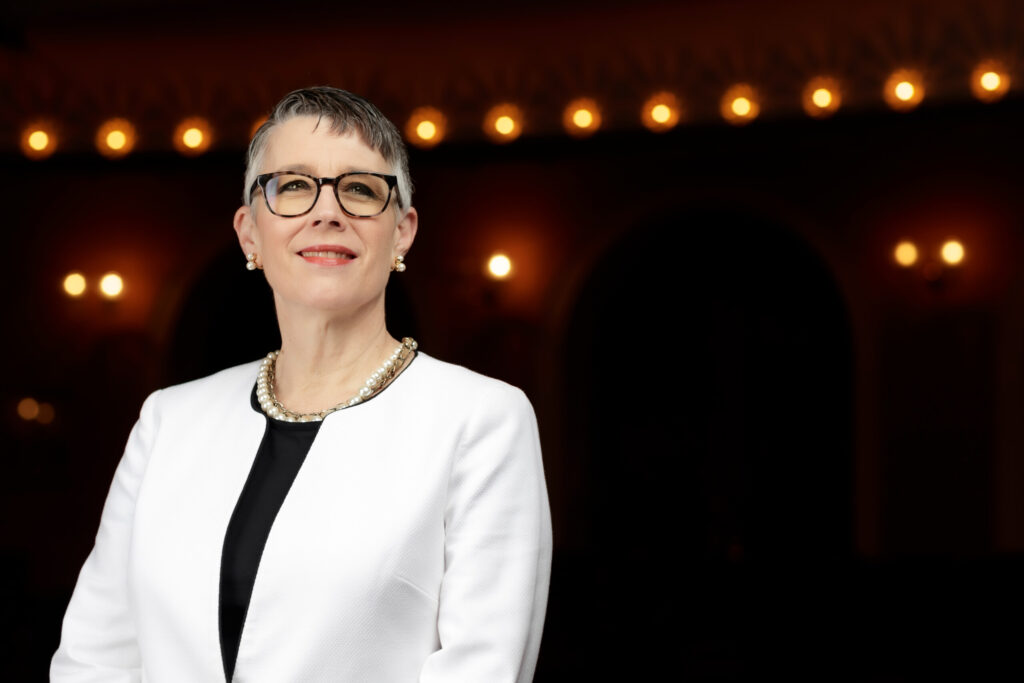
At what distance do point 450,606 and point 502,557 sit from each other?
0.09 m

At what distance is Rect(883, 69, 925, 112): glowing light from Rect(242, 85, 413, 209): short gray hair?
22.4 ft

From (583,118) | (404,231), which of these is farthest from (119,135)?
(404,231)

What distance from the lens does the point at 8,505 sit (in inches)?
360

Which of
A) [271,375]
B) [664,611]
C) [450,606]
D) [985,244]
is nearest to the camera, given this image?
[450,606]

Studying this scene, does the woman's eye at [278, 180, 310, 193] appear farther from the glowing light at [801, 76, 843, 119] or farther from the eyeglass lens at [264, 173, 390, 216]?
the glowing light at [801, 76, 843, 119]

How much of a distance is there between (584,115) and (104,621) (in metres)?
7.13

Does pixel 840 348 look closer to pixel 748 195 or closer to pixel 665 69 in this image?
pixel 748 195

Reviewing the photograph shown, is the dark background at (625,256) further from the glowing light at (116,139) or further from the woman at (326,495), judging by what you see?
the woman at (326,495)

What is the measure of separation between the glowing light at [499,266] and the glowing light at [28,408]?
3.97 meters

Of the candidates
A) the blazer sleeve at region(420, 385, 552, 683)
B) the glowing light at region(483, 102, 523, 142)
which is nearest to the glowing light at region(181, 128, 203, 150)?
the glowing light at region(483, 102, 523, 142)

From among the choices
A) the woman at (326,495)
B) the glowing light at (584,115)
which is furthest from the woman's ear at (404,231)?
the glowing light at (584,115)

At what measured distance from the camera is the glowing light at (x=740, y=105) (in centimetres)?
796

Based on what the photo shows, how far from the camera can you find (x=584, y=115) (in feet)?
27.3

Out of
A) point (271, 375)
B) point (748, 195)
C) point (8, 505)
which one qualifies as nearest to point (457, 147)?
point (748, 195)
